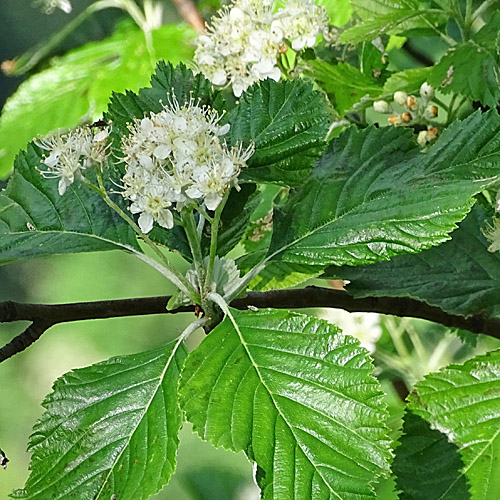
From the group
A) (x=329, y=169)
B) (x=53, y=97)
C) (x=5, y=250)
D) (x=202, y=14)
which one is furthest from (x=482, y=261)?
(x=202, y=14)

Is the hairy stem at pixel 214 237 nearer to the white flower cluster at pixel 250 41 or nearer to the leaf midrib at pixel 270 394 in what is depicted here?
the leaf midrib at pixel 270 394

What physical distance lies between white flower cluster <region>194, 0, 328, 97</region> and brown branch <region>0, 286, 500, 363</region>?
0.20 m

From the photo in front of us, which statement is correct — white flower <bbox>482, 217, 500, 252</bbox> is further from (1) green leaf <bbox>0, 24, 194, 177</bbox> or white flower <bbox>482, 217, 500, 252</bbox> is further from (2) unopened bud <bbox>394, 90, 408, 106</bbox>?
(1) green leaf <bbox>0, 24, 194, 177</bbox>

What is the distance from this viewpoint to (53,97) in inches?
36.8

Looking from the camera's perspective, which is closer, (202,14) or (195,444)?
(202,14)

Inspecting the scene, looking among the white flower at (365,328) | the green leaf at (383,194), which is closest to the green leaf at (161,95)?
the green leaf at (383,194)

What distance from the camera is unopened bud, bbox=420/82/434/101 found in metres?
Answer: 0.60

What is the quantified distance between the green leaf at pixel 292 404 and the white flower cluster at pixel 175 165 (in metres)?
0.09

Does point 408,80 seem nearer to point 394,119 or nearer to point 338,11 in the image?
point 394,119

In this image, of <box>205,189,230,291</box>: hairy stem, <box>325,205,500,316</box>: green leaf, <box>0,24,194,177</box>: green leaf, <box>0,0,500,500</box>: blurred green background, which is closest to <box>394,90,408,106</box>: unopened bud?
<box>325,205,500,316</box>: green leaf

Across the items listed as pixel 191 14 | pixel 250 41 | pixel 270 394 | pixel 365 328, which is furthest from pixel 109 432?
pixel 191 14

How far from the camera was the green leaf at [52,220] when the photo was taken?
0.47 meters

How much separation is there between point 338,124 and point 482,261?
0.21m

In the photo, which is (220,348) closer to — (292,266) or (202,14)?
(292,266)
